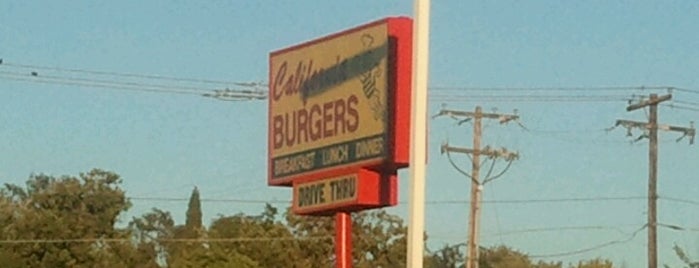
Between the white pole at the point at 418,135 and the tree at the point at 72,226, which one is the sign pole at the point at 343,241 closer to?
the white pole at the point at 418,135

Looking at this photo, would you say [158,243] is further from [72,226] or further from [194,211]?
[194,211]

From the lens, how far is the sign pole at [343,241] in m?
19.0

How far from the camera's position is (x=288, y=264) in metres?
69.2

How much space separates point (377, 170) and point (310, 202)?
1394 mm

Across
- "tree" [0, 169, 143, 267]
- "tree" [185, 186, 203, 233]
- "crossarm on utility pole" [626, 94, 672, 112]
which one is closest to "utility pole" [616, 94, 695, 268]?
"crossarm on utility pole" [626, 94, 672, 112]

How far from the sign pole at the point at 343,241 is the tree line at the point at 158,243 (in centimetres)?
4136

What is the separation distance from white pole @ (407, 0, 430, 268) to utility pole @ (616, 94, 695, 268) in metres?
34.8

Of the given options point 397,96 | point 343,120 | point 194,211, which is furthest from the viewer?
point 194,211

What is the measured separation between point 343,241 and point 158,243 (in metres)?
74.6

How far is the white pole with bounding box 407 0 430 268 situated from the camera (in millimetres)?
15727

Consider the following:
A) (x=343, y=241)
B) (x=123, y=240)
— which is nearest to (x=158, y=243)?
(x=123, y=240)

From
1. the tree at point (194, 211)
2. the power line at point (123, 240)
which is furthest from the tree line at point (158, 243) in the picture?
the tree at point (194, 211)

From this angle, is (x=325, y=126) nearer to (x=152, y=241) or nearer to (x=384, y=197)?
(x=384, y=197)

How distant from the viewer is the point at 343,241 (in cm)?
1892
